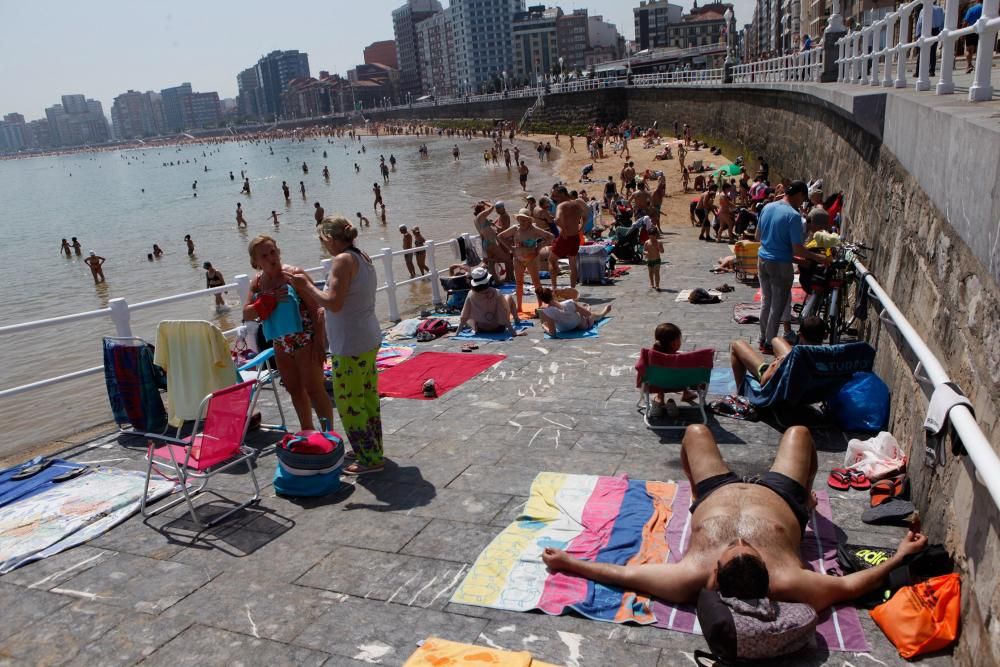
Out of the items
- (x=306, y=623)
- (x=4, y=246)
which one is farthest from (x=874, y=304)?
(x=4, y=246)

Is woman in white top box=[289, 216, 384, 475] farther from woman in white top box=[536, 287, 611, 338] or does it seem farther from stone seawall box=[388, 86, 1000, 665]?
woman in white top box=[536, 287, 611, 338]

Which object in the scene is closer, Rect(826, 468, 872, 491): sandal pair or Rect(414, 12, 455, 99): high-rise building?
Rect(826, 468, 872, 491): sandal pair

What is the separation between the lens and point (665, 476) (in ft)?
15.7

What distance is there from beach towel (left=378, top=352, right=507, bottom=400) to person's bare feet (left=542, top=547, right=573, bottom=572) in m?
3.14

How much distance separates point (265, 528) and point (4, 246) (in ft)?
137

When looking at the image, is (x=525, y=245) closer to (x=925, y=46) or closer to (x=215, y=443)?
(x=925, y=46)

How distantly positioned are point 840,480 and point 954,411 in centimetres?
147

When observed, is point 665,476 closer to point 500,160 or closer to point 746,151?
point 746,151

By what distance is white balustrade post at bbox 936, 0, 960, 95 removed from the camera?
18.0 ft

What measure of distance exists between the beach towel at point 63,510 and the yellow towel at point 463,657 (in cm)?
250

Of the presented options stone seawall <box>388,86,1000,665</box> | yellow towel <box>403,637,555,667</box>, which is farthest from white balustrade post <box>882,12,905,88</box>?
yellow towel <box>403,637,555,667</box>

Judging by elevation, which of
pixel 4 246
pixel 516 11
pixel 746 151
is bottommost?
pixel 4 246

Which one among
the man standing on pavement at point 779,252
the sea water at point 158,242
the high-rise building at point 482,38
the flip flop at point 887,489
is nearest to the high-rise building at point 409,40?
the high-rise building at point 482,38

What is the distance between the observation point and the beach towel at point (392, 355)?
26.1ft
